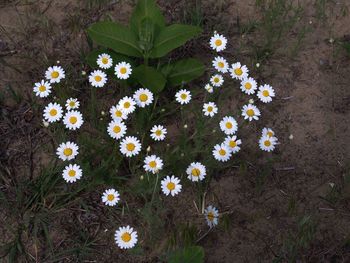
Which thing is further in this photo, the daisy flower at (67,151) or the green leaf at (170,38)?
the green leaf at (170,38)

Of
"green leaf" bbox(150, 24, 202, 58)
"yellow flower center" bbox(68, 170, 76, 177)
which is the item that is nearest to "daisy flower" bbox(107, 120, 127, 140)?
"yellow flower center" bbox(68, 170, 76, 177)

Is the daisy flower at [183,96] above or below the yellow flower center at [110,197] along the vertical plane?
above

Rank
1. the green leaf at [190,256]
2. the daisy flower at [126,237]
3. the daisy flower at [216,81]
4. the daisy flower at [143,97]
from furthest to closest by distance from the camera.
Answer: the daisy flower at [216,81], the daisy flower at [143,97], the daisy flower at [126,237], the green leaf at [190,256]

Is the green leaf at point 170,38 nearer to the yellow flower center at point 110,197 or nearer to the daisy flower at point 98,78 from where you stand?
the daisy flower at point 98,78

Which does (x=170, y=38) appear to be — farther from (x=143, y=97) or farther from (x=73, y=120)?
(x=73, y=120)

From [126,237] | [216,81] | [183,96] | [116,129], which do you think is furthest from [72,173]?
[216,81]

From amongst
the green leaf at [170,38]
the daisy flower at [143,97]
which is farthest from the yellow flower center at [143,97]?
the green leaf at [170,38]

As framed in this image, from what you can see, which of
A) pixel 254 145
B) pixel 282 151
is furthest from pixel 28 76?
pixel 282 151
